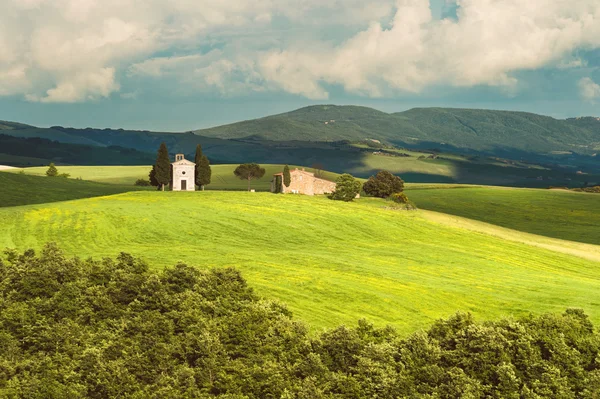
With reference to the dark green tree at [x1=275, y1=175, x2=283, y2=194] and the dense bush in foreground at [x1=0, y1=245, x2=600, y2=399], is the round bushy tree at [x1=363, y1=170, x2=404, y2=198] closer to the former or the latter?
the dark green tree at [x1=275, y1=175, x2=283, y2=194]

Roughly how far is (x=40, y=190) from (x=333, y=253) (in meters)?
82.0

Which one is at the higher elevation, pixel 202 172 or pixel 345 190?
pixel 202 172

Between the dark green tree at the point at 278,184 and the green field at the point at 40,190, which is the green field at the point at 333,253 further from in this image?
the dark green tree at the point at 278,184

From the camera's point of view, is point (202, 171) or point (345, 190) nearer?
point (345, 190)

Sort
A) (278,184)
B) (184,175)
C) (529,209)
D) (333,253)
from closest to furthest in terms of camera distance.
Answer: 1. (333,253)
2. (184,175)
3. (278,184)
4. (529,209)

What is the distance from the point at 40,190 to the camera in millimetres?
125375

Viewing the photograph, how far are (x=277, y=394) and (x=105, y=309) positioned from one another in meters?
14.3

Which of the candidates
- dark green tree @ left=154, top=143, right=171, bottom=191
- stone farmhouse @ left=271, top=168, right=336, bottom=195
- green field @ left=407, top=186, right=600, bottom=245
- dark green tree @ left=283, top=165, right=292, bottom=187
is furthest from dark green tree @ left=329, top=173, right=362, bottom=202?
dark green tree @ left=154, top=143, right=171, bottom=191

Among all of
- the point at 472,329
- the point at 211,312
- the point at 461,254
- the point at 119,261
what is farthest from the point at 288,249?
the point at 472,329

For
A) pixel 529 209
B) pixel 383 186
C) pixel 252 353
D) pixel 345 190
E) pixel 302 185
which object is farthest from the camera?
pixel 383 186

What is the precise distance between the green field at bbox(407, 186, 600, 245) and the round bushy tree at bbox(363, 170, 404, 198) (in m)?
5.76

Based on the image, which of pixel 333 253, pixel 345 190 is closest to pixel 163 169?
pixel 345 190

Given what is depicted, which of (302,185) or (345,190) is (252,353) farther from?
(302,185)

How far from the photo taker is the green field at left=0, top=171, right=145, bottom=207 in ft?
372
